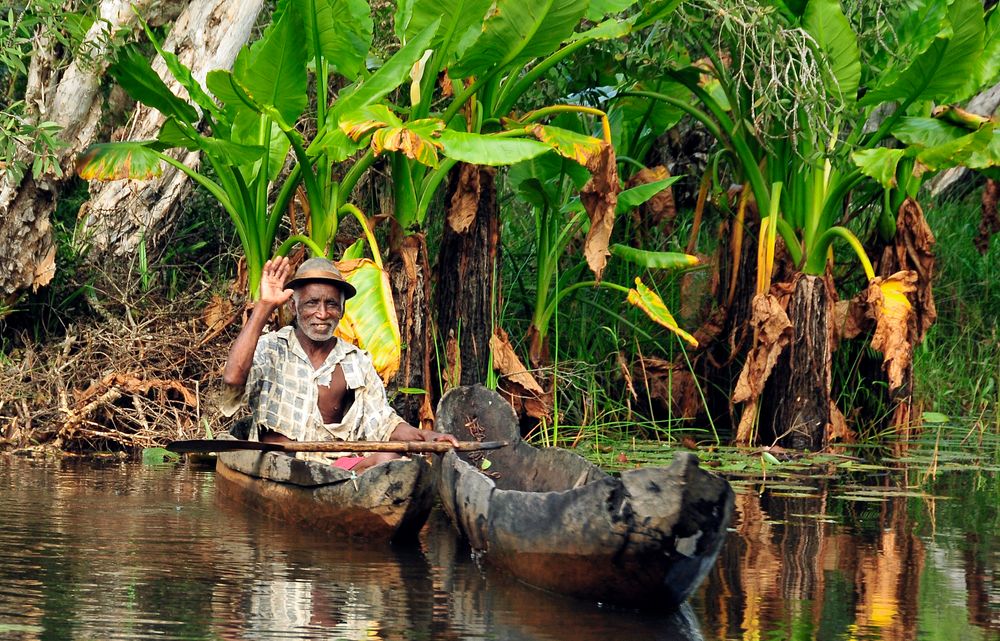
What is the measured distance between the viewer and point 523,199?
944 cm

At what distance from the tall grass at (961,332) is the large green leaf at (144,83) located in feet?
18.6

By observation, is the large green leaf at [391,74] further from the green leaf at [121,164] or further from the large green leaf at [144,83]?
the green leaf at [121,164]

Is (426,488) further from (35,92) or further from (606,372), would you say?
(35,92)

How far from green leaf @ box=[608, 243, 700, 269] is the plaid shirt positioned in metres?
2.45

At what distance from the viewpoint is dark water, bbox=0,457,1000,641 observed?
450cm

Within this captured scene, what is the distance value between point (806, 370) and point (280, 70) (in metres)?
3.82

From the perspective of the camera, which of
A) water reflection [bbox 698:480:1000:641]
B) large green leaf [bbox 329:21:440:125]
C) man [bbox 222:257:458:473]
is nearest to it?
water reflection [bbox 698:480:1000:641]

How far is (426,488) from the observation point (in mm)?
6027

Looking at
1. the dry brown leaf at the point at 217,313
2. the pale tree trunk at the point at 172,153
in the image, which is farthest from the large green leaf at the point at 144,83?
the dry brown leaf at the point at 217,313

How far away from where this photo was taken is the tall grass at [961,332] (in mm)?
10961

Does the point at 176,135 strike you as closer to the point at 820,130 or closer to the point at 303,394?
the point at 303,394

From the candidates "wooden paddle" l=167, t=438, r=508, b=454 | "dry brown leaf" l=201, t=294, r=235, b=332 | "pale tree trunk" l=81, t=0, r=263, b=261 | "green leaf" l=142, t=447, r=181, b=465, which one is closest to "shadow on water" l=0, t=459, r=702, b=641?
"wooden paddle" l=167, t=438, r=508, b=454

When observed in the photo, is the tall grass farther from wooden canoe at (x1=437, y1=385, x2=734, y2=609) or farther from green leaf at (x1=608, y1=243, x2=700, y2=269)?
wooden canoe at (x1=437, y1=385, x2=734, y2=609)

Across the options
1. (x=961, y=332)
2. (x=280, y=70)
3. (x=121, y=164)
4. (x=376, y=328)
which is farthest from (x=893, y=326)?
(x=121, y=164)
